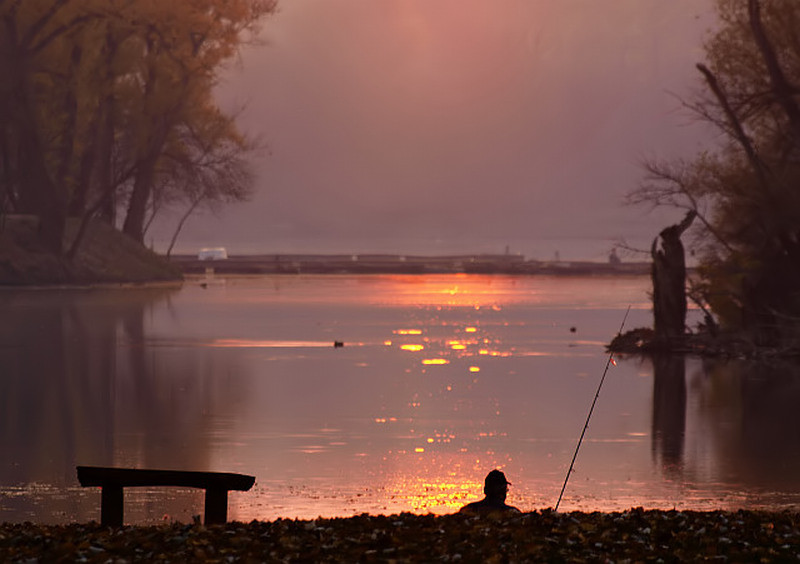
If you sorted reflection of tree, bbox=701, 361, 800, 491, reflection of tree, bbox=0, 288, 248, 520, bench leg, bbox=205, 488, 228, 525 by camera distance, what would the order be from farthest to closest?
reflection of tree, bbox=0, 288, 248, 520 < reflection of tree, bbox=701, 361, 800, 491 < bench leg, bbox=205, 488, 228, 525

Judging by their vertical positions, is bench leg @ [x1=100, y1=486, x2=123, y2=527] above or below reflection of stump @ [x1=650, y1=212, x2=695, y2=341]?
below

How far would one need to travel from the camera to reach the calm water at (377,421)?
49.6ft

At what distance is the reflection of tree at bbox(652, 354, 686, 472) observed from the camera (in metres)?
18.5

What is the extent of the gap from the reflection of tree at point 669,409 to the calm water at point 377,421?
6 cm

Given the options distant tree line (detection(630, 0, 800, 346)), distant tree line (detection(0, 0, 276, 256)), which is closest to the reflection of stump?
distant tree line (detection(630, 0, 800, 346))

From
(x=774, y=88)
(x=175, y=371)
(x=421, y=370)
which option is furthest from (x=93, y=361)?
(x=774, y=88)

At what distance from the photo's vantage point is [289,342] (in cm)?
4112

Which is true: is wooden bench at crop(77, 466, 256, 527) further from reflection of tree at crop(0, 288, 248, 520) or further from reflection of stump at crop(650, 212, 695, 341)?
reflection of stump at crop(650, 212, 695, 341)

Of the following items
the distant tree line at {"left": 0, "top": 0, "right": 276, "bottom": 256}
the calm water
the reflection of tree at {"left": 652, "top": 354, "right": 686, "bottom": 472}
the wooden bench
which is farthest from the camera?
the distant tree line at {"left": 0, "top": 0, "right": 276, "bottom": 256}

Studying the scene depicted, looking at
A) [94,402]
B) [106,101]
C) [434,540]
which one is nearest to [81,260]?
[106,101]

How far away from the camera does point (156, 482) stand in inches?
453

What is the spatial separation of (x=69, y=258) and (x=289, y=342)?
47.5 meters

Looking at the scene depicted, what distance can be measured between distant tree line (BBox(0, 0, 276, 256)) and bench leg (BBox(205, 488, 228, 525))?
60.6 m

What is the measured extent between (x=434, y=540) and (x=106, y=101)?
229 ft
